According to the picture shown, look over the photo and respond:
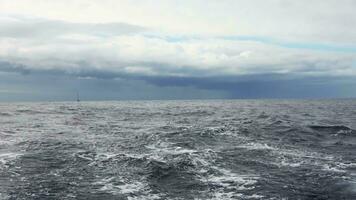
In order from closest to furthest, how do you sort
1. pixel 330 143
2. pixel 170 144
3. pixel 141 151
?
pixel 141 151 → pixel 170 144 → pixel 330 143

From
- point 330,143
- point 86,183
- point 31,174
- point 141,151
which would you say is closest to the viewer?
point 86,183

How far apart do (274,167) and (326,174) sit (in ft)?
9.90

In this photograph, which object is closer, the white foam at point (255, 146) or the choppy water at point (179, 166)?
the choppy water at point (179, 166)

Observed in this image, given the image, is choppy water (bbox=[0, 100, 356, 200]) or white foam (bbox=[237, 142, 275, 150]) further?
white foam (bbox=[237, 142, 275, 150])

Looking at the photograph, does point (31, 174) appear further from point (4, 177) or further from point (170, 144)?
point (170, 144)

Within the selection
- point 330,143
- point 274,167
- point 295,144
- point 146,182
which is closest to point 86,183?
point 146,182

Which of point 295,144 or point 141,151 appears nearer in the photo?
point 141,151

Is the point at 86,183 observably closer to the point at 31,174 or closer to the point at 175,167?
the point at 31,174

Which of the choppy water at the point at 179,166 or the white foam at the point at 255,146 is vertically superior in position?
the white foam at the point at 255,146

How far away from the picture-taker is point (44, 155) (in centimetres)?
2608

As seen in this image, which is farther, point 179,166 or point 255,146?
point 255,146

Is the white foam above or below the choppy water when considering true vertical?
above

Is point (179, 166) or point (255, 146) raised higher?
point (255, 146)

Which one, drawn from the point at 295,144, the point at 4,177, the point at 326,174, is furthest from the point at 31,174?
the point at 295,144
